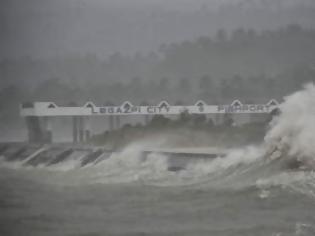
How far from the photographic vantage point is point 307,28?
345 centimetres

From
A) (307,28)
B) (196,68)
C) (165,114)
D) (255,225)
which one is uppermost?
(307,28)

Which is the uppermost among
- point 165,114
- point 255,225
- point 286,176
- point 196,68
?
point 196,68

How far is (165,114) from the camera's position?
3.36 metres

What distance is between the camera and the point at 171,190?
10.6 ft

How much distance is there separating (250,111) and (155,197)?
705 mm

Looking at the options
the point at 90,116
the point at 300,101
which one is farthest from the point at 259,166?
the point at 90,116

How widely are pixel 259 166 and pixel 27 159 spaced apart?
1255 mm

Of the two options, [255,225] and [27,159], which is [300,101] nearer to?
[255,225]

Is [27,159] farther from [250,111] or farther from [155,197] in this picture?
[250,111]

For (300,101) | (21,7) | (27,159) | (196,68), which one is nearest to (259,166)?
(300,101)

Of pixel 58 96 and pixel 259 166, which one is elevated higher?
pixel 58 96

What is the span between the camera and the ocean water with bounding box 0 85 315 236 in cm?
311

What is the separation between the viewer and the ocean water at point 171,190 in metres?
3.11

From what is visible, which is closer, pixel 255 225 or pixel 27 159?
pixel 255 225
